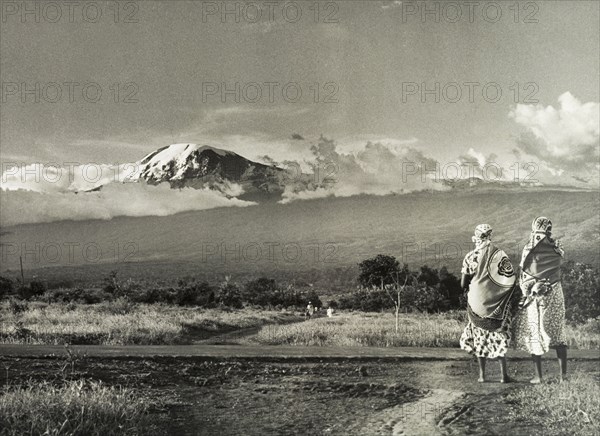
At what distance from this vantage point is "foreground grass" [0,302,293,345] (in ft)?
20.5

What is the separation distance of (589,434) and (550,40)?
13.2ft

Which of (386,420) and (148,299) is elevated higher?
(148,299)

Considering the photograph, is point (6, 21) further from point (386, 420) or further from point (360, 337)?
point (386, 420)

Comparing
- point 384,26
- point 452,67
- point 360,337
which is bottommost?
point 360,337

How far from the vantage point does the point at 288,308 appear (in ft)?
21.0

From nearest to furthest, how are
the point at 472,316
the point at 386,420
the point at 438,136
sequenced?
1. the point at 386,420
2. the point at 472,316
3. the point at 438,136

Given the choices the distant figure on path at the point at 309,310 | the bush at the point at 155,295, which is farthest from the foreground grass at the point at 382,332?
the bush at the point at 155,295

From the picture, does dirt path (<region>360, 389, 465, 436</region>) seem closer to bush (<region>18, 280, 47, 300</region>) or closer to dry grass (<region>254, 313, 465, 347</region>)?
dry grass (<region>254, 313, 465, 347</region>)

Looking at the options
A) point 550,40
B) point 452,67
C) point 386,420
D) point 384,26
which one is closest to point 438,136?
point 452,67

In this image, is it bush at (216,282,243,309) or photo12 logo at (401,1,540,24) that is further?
bush at (216,282,243,309)

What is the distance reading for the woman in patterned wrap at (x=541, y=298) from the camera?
5.81 meters

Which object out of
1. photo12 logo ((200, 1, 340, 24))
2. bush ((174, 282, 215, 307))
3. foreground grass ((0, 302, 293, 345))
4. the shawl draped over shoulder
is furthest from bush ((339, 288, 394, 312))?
photo12 logo ((200, 1, 340, 24))

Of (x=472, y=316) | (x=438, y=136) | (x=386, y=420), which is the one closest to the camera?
(x=386, y=420)

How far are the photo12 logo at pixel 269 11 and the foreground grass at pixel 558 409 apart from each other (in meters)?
4.08
